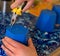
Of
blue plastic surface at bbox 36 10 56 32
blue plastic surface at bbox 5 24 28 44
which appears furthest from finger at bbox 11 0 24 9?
blue plastic surface at bbox 36 10 56 32

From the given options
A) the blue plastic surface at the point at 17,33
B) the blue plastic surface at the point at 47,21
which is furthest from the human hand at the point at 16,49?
the blue plastic surface at the point at 47,21

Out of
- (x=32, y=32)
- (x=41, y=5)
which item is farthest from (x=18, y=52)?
(x=41, y=5)

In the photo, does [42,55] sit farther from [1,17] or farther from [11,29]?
[1,17]

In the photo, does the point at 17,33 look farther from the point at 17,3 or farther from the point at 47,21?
the point at 47,21

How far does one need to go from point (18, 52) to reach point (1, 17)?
359mm

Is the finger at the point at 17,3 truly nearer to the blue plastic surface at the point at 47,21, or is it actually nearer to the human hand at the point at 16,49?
the human hand at the point at 16,49

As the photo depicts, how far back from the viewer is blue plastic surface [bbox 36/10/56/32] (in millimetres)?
708

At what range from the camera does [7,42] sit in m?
0.47

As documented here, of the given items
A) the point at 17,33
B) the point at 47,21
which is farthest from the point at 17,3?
the point at 47,21

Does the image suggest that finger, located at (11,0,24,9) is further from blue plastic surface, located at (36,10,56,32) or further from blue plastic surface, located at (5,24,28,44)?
blue plastic surface, located at (36,10,56,32)

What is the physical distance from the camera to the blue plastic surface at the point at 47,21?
2.32ft

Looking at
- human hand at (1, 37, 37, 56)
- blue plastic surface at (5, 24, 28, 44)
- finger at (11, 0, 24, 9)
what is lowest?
human hand at (1, 37, 37, 56)

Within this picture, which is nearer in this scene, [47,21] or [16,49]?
[16,49]

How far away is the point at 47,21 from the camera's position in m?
0.71
